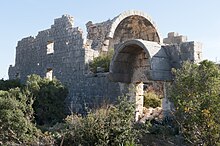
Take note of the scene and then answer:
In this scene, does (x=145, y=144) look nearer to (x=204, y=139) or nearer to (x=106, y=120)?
(x=106, y=120)

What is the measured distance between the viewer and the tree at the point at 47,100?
Result: 13.5m

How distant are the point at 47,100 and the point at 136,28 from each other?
687cm

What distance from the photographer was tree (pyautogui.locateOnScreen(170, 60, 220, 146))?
6750mm

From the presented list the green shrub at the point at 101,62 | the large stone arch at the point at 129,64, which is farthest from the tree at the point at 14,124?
the green shrub at the point at 101,62

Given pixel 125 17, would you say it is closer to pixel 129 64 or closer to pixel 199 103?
pixel 129 64

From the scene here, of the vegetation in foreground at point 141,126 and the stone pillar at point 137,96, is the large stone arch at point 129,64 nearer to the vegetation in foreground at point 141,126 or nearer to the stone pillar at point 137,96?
the stone pillar at point 137,96

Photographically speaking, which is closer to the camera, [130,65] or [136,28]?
[130,65]

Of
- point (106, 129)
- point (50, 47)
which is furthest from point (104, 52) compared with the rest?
point (106, 129)

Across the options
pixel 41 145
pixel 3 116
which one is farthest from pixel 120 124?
pixel 3 116

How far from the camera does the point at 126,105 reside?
→ 8.69 meters

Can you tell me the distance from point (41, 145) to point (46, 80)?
5.83 meters

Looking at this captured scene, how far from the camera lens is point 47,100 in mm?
13727

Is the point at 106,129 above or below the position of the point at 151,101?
below

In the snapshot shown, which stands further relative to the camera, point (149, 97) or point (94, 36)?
point (94, 36)
